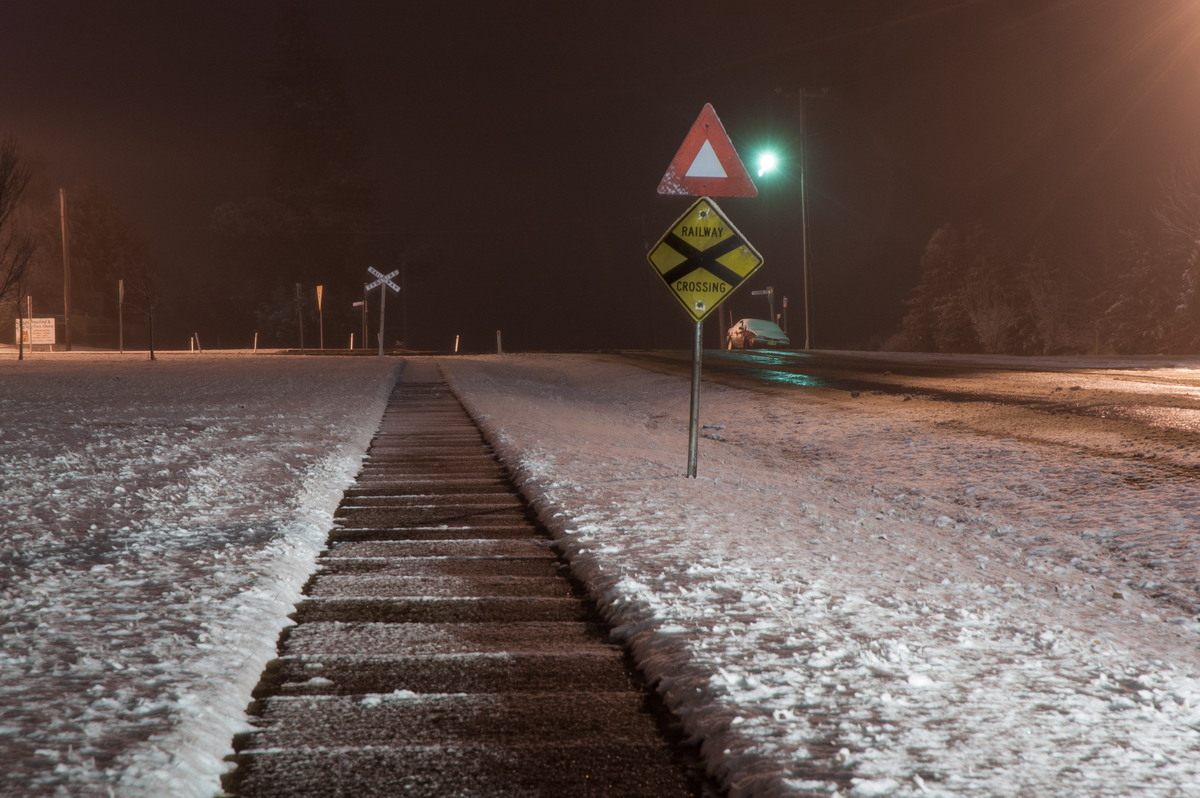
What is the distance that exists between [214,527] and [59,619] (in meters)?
1.98

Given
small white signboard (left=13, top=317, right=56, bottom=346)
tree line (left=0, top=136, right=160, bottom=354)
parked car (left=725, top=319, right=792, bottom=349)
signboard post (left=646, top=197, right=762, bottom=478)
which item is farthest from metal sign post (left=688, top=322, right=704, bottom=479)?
tree line (left=0, top=136, right=160, bottom=354)

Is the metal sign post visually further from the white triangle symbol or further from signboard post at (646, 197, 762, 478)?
the white triangle symbol

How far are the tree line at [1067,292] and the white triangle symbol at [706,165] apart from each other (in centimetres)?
3911

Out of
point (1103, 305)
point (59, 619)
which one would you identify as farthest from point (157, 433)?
point (1103, 305)

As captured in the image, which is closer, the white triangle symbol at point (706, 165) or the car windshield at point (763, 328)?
the white triangle symbol at point (706, 165)

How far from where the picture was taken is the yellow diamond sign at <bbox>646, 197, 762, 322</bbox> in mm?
7719

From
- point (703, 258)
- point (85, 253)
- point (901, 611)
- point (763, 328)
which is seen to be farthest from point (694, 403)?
point (85, 253)

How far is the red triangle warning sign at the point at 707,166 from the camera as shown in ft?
26.1

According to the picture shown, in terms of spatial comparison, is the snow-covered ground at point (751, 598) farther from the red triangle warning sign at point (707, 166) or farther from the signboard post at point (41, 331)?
the signboard post at point (41, 331)

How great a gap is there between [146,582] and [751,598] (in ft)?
9.19

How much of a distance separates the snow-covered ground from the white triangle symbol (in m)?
2.47

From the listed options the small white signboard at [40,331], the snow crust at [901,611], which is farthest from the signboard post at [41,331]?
the snow crust at [901,611]

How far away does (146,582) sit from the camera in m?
4.71

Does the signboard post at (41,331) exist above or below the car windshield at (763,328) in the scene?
below
